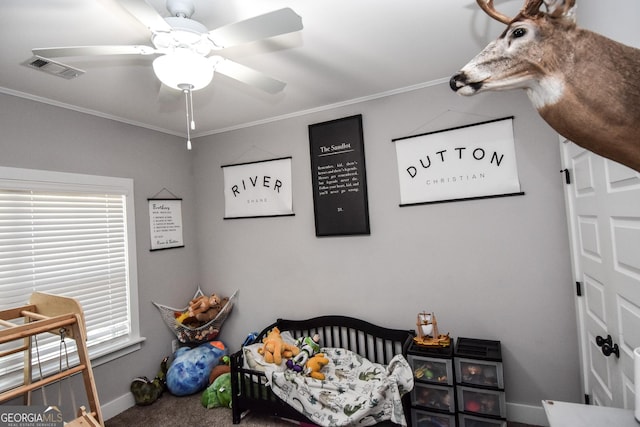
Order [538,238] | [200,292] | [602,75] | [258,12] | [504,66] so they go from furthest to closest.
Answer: [200,292] < [538,238] < [258,12] < [504,66] < [602,75]

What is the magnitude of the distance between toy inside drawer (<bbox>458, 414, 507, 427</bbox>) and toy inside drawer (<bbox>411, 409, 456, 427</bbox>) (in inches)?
2.1

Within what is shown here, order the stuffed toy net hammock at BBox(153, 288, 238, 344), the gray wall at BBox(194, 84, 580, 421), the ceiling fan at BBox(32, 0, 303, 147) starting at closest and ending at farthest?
the ceiling fan at BBox(32, 0, 303, 147)
the gray wall at BBox(194, 84, 580, 421)
the stuffed toy net hammock at BBox(153, 288, 238, 344)

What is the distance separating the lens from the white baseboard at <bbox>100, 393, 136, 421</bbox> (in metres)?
2.66

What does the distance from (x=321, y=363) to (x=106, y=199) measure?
2.23 m

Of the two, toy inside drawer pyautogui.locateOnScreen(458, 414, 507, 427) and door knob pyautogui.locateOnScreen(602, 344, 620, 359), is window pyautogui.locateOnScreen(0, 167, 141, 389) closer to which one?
toy inside drawer pyautogui.locateOnScreen(458, 414, 507, 427)

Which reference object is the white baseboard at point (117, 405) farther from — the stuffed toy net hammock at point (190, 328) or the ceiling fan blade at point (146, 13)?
the ceiling fan blade at point (146, 13)

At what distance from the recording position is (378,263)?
280cm

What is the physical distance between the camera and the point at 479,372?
7.09 feet

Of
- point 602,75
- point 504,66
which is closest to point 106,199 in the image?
point 504,66

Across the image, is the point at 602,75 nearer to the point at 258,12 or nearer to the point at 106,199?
the point at 258,12

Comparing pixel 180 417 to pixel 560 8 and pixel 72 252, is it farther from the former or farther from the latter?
pixel 560 8

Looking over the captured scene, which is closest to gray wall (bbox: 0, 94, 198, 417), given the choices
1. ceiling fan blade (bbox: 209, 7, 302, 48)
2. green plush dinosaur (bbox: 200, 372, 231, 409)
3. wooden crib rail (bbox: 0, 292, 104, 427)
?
green plush dinosaur (bbox: 200, 372, 231, 409)

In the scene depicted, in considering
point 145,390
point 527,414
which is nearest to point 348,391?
point 527,414

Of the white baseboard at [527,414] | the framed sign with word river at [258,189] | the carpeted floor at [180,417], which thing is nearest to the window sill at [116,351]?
the carpeted floor at [180,417]
